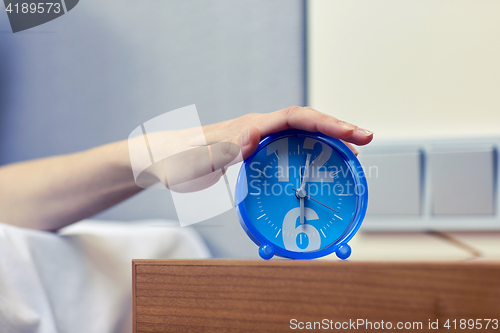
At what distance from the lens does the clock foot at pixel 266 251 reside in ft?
1.21

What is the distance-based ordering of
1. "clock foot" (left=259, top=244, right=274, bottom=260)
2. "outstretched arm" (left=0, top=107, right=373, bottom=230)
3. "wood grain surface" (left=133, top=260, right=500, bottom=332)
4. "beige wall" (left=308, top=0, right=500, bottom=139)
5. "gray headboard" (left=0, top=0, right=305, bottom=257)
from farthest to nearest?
"gray headboard" (left=0, top=0, right=305, bottom=257), "beige wall" (left=308, top=0, right=500, bottom=139), "outstretched arm" (left=0, top=107, right=373, bottom=230), "clock foot" (left=259, top=244, right=274, bottom=260), "wood grain surface" (left=133, top=260, right=500, bottom=332)

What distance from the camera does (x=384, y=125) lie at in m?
0.71

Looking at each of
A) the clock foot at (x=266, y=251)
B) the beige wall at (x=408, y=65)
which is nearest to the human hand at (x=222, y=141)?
the clock foot at (x=266, y=251)

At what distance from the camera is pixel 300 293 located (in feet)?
0.91

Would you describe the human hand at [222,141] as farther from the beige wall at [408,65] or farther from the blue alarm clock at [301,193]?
the beige wall at [408,65]

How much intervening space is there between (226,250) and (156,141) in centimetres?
41

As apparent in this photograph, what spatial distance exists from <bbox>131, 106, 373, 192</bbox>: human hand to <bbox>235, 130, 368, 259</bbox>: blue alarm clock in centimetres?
2

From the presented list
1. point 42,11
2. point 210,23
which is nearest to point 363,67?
point 210,23

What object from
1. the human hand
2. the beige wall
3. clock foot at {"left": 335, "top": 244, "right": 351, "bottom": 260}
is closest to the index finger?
the human hand

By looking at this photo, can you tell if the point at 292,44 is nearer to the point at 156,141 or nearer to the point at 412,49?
the point at 412,49

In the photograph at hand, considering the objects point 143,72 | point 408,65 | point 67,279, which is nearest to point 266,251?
point 67,279

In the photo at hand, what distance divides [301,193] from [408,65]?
19.6 inches

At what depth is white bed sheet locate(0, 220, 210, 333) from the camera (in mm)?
434

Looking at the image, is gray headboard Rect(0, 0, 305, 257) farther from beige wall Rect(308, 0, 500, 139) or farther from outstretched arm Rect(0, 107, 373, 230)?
outstretched arm Rect(0, 107, 373, 230)
